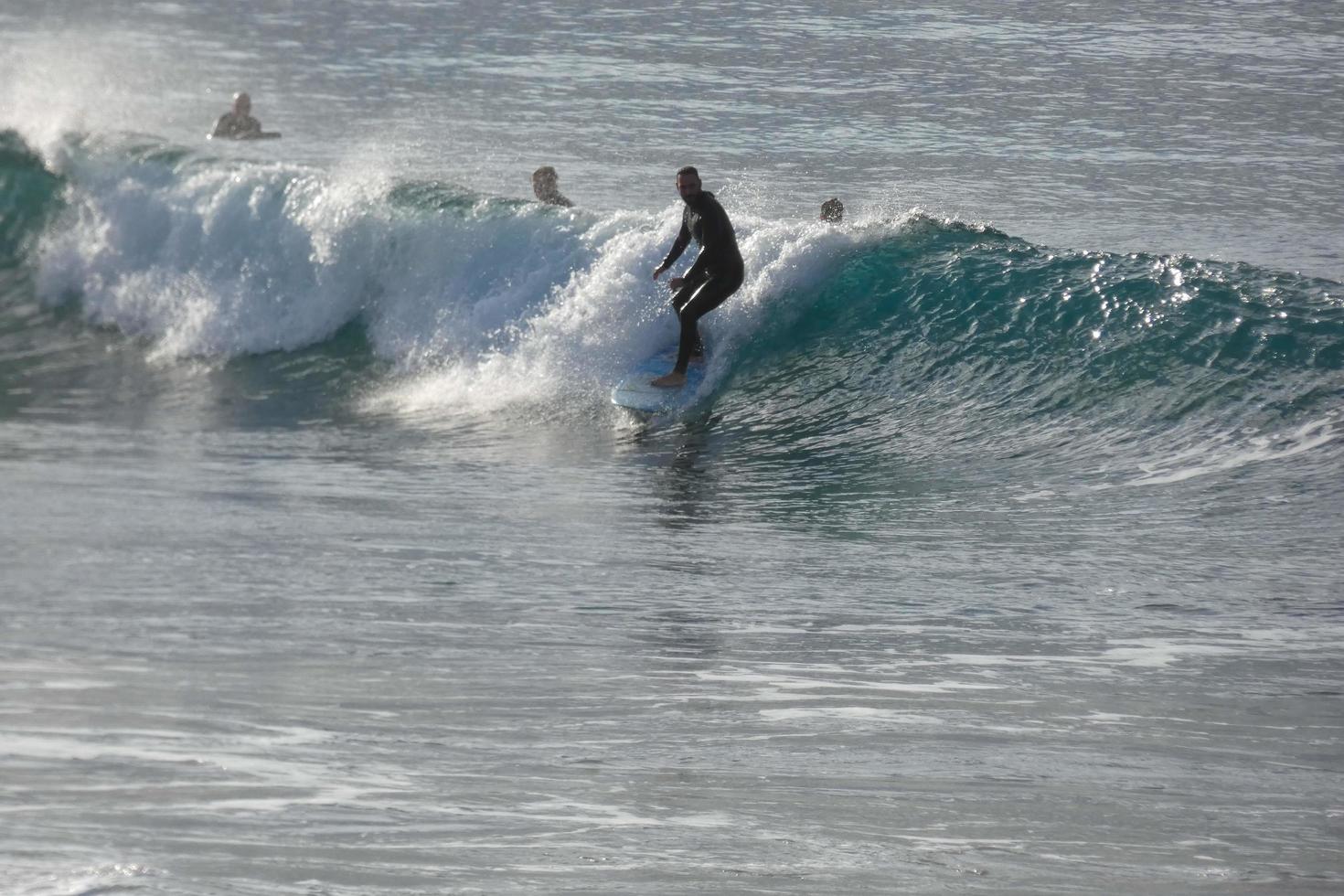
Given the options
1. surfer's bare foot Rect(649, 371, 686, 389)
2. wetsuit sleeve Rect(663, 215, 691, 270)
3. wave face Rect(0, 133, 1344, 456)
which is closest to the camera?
wave face Rect(0, 133, 1344, 456)

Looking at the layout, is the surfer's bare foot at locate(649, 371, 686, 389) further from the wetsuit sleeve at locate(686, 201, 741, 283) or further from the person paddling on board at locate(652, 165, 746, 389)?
the wetsuit sleeve at locate(686, 201, 741, 283)

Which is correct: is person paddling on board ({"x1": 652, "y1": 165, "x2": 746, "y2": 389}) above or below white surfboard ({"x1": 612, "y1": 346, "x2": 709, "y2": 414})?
above

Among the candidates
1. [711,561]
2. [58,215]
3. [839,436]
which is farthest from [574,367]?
[58,215]

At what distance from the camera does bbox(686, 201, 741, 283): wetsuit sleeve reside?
11.0 metres

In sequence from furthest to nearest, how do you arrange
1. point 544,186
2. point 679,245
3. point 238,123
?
1. point 238,123
2. point 544,186
3. point 679,245

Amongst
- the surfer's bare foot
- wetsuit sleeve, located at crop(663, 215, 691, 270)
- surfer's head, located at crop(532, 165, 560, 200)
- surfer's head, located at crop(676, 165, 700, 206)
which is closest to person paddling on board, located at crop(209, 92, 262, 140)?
surfer's head, located at crop(532, 165, 560, 200)

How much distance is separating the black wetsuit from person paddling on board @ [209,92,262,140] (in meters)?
12.5

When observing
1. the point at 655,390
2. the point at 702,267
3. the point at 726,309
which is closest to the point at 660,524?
the point at 655,390

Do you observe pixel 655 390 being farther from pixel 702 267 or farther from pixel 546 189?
pixel 546 189

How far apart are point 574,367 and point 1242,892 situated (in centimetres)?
820

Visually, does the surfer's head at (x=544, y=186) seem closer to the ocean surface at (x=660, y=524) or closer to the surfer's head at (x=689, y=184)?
the ocean surface at (x=660, y=524)

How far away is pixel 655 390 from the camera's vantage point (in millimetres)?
11367

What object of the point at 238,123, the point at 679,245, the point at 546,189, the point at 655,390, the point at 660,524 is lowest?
the point at 660,524

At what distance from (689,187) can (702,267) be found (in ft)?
1.95
